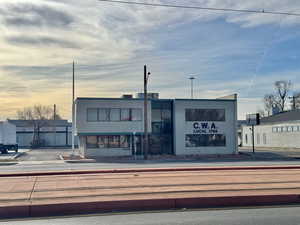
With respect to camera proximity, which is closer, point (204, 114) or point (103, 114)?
point (103, 114)

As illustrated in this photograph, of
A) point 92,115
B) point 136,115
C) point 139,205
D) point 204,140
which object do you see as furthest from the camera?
point 204,140

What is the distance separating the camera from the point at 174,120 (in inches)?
1946

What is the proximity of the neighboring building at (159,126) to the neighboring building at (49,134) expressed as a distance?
37106 millimetres

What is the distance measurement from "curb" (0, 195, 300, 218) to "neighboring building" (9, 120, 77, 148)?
248 ft

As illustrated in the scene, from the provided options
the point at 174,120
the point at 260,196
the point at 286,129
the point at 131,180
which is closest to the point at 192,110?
the point at 174,120

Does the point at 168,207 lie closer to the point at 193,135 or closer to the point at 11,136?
the point at 193,135

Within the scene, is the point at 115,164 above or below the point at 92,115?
below

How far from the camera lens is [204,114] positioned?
5028 cm

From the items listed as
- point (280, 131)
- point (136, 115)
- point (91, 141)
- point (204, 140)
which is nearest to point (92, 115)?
point (91, 141)

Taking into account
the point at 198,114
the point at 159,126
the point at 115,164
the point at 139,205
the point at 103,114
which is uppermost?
the point at 198,114

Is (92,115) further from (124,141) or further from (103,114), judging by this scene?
(124,141)

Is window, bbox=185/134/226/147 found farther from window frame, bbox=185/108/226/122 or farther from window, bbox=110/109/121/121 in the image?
window, bbox=110/109/121/121

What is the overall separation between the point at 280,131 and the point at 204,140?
72.8ft

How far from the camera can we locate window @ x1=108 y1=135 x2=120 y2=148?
47531 mm
